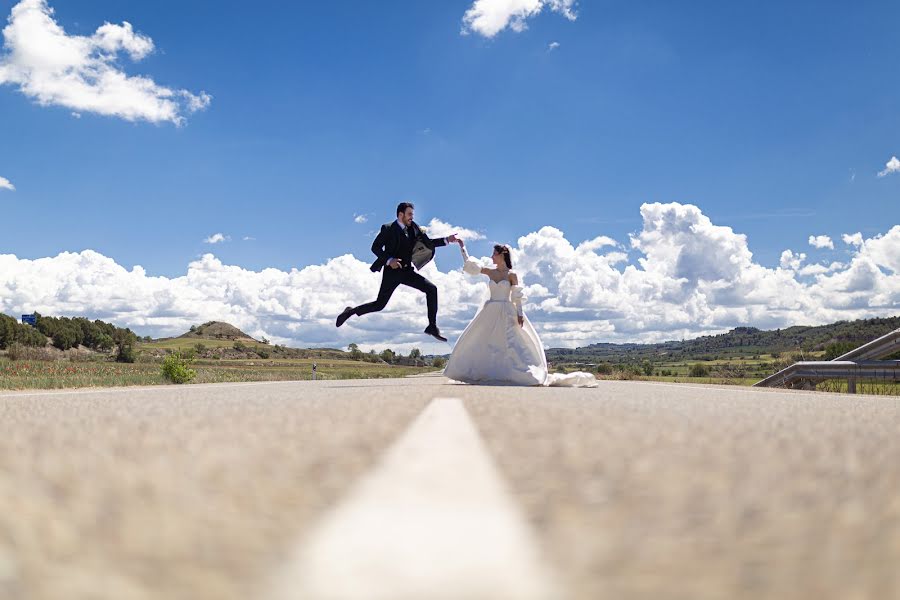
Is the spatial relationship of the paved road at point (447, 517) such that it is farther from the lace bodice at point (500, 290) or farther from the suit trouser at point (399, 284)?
the suit trouser at point (399, 284)

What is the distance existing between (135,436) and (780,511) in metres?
2.28

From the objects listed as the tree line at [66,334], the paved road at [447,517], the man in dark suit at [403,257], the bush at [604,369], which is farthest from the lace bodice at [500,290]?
the tree line at [66,334]

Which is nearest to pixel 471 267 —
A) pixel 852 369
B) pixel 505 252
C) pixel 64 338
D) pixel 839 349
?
pixel 505 252

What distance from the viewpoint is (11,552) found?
3.56ft

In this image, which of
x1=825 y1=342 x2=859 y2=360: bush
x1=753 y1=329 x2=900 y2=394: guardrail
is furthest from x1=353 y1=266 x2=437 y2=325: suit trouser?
x1=825 y1=342 x2=859 y2=360: bush

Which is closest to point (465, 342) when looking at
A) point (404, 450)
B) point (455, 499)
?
point (404, 450)

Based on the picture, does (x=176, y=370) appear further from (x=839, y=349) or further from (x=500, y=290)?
(x=839, y=349)

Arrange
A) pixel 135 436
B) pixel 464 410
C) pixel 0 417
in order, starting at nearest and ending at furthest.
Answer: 1. pixel 135 436
2. pixel 0 417
3. pixel 464 410

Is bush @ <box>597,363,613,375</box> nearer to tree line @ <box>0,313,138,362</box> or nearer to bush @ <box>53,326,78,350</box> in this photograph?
tree line @ <box>0,313,138,362</box>

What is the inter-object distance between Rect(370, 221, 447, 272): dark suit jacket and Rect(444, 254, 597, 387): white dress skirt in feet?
7.35

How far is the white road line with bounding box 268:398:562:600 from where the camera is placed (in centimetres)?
89

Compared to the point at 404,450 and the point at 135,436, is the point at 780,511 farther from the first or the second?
the point at 135,436

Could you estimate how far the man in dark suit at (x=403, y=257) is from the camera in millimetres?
14328

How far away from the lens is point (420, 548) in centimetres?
105
